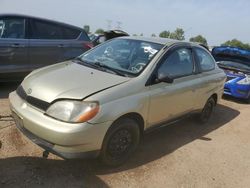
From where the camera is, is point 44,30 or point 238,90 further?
point 238,90

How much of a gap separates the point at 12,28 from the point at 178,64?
3.73 meters

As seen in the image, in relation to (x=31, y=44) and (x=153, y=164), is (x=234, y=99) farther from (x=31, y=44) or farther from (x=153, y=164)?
(x=31, y=44)

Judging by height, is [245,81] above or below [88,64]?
below

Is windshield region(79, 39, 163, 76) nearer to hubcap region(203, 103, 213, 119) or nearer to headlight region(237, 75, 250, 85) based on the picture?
hubcap region(203, 103, 213, 119)

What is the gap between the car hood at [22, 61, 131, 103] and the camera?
3557 mm

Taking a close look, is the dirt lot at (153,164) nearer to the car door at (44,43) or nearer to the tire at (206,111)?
the tire at (206,111)

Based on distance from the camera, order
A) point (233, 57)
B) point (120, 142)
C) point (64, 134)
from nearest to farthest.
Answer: point (64, 134), point (120, 142), point (233, 57)

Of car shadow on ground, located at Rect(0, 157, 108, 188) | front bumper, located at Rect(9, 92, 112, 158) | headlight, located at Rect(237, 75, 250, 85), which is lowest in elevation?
car shadow on ground, located at Rect(0, 157, 108, 188)

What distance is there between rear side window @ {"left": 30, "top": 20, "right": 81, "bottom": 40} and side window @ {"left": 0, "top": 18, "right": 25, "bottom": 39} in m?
0.22

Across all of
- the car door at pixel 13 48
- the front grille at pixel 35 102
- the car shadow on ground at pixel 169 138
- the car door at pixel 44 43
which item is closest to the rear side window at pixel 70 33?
the car door at pixel 44 43

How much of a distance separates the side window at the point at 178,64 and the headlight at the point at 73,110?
1.40 meters

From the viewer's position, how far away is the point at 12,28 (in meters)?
6.50

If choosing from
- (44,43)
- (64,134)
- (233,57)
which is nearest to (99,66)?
(64,134)

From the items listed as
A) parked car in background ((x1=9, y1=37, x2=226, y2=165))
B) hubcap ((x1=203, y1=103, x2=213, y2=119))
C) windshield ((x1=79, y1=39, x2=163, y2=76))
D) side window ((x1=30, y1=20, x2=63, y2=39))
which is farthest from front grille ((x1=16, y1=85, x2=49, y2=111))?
hubcap ((x1=203, y1=103, x2=213, y2=119))
